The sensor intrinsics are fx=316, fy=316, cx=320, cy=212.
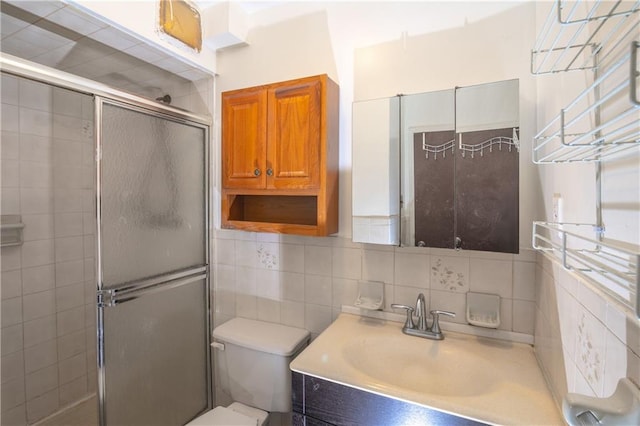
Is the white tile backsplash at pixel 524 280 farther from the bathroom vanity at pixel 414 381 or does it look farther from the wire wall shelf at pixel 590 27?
A: the wire wall shelf at pixel 590 27

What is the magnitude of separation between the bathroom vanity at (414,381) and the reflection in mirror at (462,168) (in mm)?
394

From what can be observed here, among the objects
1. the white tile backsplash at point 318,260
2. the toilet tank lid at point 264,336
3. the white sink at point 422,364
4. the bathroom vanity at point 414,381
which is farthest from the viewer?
the white tile backsplash at point 318,260

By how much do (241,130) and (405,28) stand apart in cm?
91

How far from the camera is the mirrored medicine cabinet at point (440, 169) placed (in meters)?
1.17

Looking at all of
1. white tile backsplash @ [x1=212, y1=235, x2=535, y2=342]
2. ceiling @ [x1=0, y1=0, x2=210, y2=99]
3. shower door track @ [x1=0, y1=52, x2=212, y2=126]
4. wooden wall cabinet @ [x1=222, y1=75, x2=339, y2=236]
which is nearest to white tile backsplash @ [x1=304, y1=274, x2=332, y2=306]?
white tile backsplash @ [x1=212, y1=235, x2=535, y2=342]

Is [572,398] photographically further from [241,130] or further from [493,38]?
[241,130]

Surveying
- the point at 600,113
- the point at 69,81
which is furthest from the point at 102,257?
the point at 600,113

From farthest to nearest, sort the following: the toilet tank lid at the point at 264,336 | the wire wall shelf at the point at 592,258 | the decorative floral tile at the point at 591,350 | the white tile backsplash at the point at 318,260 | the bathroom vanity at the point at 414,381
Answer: the white tile backsplash at the point at 318,260 → the toilet tank lid at the point at 264,336 → the bathroom vanity at the point at 414,381 → the decorative floral tile at the point at 591,350 → the wire wall shelf at the point at 592,258

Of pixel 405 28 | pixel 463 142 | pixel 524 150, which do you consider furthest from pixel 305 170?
pixel 524 150

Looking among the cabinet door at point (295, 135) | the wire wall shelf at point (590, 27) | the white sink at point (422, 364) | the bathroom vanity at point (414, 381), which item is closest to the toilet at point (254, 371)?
the bathroom vanity at point (414, 381)

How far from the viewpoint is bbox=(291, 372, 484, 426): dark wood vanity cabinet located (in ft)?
3.07

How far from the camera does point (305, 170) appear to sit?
4.79ft

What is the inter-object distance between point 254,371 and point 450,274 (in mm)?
1003

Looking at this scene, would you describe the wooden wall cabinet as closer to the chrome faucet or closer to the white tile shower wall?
the chrome faucet
